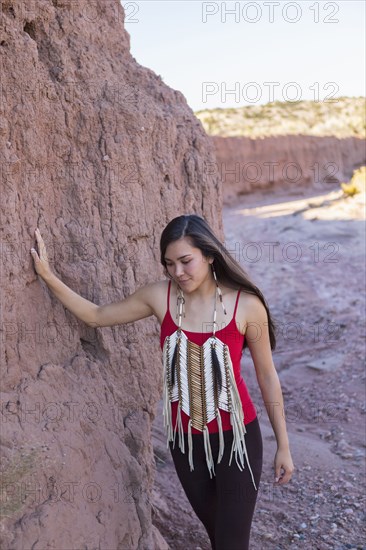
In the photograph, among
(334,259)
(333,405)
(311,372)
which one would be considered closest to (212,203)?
(333,405)

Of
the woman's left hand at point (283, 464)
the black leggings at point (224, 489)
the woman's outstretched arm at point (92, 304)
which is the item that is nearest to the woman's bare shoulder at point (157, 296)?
the woman's outstretched arm at point (92, 304)

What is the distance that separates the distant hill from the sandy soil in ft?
39.4

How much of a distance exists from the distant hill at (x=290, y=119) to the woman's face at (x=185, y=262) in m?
22.4

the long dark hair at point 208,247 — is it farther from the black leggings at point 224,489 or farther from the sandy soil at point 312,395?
the sandy soil at point 312,395

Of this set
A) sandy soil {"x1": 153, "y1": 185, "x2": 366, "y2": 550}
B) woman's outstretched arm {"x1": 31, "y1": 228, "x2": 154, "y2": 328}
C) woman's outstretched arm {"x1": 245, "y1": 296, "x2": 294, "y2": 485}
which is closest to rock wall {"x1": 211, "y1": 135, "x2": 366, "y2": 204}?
sandy soil {"x1": 153, "y1": 185, "x2": 366, "y2": 550}

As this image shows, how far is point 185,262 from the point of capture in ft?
8.82

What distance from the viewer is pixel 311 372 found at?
279 inches

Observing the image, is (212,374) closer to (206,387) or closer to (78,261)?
(206,387)

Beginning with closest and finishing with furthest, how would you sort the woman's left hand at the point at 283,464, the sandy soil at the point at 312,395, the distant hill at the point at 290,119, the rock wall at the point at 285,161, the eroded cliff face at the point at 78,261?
1. the eroded cliff face at the point at 78,261
2. the woman's left hand at the point at 283,464
3. the sandy soil at the point at 312,395
4. the rock wall at the point at 285,161
5. the distant hill at the point at 290,119

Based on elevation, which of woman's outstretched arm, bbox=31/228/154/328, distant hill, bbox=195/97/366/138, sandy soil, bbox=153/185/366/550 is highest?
distant hill, bbox=195/97/366/138

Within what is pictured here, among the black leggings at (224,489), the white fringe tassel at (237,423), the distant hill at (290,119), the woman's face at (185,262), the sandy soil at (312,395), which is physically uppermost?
the distant hill at (290,119)

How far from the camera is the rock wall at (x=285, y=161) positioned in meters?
23.5

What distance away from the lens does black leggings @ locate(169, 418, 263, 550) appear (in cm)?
267

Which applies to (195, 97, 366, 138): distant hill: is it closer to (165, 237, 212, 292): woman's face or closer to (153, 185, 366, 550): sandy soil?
(153, 185, 366, 550): sandy soil
